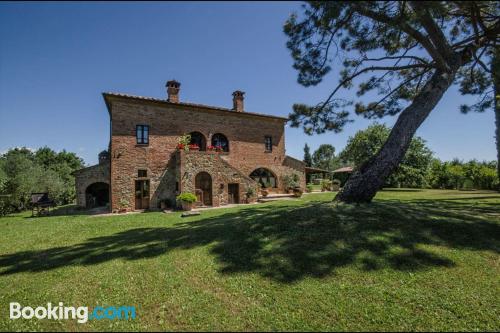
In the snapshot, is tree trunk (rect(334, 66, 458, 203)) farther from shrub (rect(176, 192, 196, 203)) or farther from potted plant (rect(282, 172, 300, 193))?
potted plant (rect(282, 172, 300, 193))

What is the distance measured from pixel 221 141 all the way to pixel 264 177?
19.6ft

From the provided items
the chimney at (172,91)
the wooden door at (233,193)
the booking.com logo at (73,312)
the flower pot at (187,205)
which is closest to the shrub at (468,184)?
the wooden door at (233,193)

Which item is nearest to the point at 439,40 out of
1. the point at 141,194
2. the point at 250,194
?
the point at 250,194

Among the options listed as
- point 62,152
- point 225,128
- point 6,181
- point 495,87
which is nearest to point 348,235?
point 495,87

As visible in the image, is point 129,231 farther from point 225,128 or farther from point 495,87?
point 495,87

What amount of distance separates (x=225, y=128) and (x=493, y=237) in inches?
622

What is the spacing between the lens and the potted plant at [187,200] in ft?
43.9

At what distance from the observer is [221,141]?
18312mm

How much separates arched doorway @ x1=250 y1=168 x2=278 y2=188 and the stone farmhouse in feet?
12.2

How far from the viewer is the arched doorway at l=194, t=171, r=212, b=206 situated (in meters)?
15.2

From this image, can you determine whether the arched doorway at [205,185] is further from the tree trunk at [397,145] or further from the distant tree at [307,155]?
the distant tree at [307,155]

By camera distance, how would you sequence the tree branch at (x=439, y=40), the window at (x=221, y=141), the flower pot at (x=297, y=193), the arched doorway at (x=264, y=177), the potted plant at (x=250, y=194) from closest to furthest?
the tree branch at (x=439, y=40) → the potted plant at (x=250, y=194) → the window at (x=221, y=141) → the flower pot at (x=297, y=193) → the arched doorway at (x=264, y=177)

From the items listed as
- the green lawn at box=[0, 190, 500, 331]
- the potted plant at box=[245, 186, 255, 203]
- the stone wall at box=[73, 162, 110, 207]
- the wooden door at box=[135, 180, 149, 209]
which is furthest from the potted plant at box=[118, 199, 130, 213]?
the potted plant at box=[245, 186, 255, 203]

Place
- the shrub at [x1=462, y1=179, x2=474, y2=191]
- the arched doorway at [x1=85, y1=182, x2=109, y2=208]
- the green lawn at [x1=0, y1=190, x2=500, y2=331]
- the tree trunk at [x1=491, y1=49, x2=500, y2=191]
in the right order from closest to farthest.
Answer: the green lawn at [x1=0, y1=190, x2=500, y2=331] < the tree trunk at [x1=491, y1=49, x2=500, y2=191] < the arched doorway at [x1=85, y1=182, x2=109, y2=208] < the shrub at [x1=462, y1=179, x2=474, y2=191]
